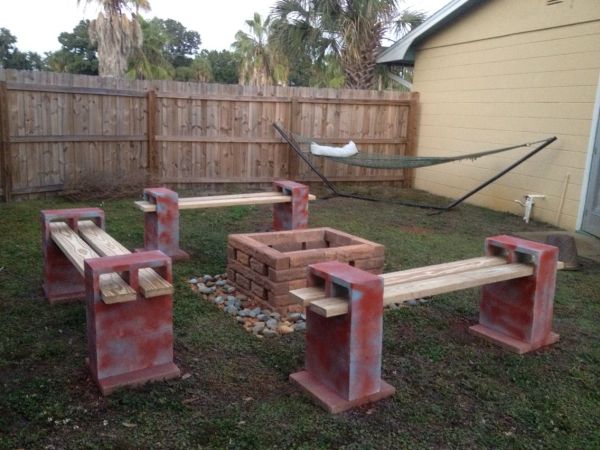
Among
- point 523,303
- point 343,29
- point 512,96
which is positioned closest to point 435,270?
point 523,303

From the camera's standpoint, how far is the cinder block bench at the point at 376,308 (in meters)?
2.61

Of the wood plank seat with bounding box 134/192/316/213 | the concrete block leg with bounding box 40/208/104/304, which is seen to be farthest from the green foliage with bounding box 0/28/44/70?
the concrete block leg with bounding box 40/208/104/304

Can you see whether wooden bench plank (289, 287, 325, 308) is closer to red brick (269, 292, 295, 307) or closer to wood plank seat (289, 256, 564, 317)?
wood plank seat (289, 256, 564, 317)

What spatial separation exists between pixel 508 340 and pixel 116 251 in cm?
244

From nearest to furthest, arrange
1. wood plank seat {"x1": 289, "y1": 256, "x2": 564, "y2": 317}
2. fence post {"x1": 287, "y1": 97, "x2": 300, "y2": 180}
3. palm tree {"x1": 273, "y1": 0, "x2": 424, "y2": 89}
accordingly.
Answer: wood plank seat {"x1": 289, "y1": 256, "x2": 564, "y2": 317}, fence post {"x1": 287, "y1": 97, "x2": 300, "y2": 180}, palm tree {"x1": 273, "y1": 0, "x2": 424, "y2": 89}

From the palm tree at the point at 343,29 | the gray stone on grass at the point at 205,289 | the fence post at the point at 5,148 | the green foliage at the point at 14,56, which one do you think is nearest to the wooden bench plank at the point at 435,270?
the gray stone on grass at the point at 205,289

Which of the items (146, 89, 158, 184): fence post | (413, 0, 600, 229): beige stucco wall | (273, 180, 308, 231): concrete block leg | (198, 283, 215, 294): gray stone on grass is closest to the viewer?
(198, 283, 215, 294): gray stone on grass

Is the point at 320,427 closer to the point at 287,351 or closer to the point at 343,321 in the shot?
the point at 343,321

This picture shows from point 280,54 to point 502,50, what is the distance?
6.03 metres

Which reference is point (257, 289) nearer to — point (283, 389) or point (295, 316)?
point (295, 316)

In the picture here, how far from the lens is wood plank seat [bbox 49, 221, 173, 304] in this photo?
268 centimetres

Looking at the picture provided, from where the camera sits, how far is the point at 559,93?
7.33 metres

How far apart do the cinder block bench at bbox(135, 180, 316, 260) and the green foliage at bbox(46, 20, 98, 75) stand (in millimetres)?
27867

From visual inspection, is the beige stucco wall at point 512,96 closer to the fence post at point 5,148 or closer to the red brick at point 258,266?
the red brick at point 258,266
